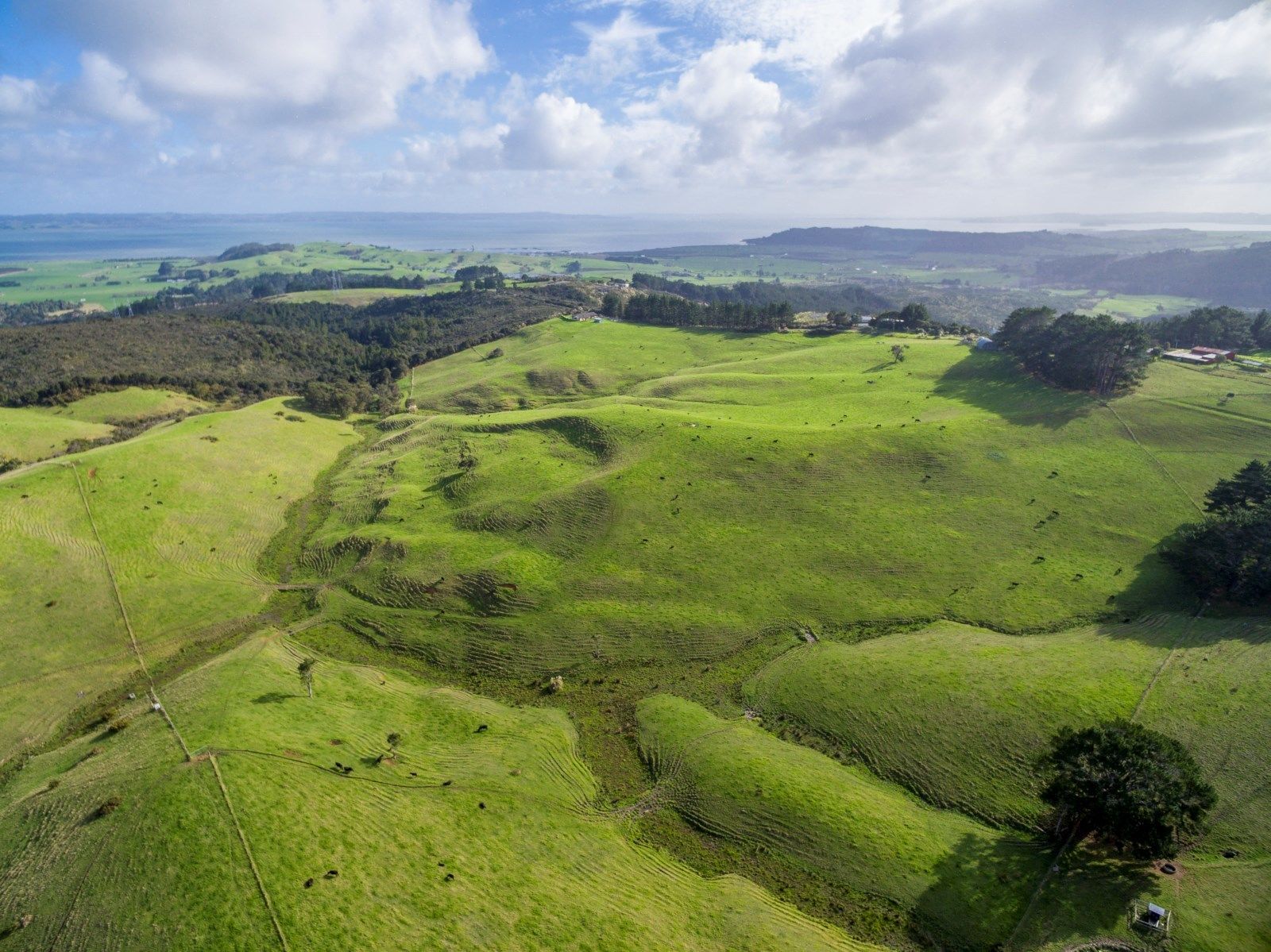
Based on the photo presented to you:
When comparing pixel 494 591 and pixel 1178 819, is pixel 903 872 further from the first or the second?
pixel 494 591

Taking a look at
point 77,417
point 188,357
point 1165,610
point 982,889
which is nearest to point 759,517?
point 1165,610

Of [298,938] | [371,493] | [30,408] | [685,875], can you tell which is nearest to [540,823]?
[685,875]

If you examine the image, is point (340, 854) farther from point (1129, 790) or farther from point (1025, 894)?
point (1129, 790)

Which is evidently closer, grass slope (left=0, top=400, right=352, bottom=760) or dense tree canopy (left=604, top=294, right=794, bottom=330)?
grass slope (left=0, top=400, right=352, bottom=760)

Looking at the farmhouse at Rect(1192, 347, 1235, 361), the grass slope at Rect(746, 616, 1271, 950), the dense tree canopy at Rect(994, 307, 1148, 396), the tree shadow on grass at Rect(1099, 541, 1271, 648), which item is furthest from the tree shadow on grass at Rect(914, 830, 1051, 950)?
the farmhouse at Rect(1192, 347, 1235, 361)

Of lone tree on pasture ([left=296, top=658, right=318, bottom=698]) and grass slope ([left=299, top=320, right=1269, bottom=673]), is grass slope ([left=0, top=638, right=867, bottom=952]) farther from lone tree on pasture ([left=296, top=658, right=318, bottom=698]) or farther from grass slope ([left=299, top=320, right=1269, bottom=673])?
grass slope ([left=299, top=320, right=1269, bottom=673])

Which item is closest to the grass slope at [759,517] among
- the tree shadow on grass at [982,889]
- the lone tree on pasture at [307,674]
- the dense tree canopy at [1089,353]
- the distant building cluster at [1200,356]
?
Answer: the dense tree canopy at [1089,353]
